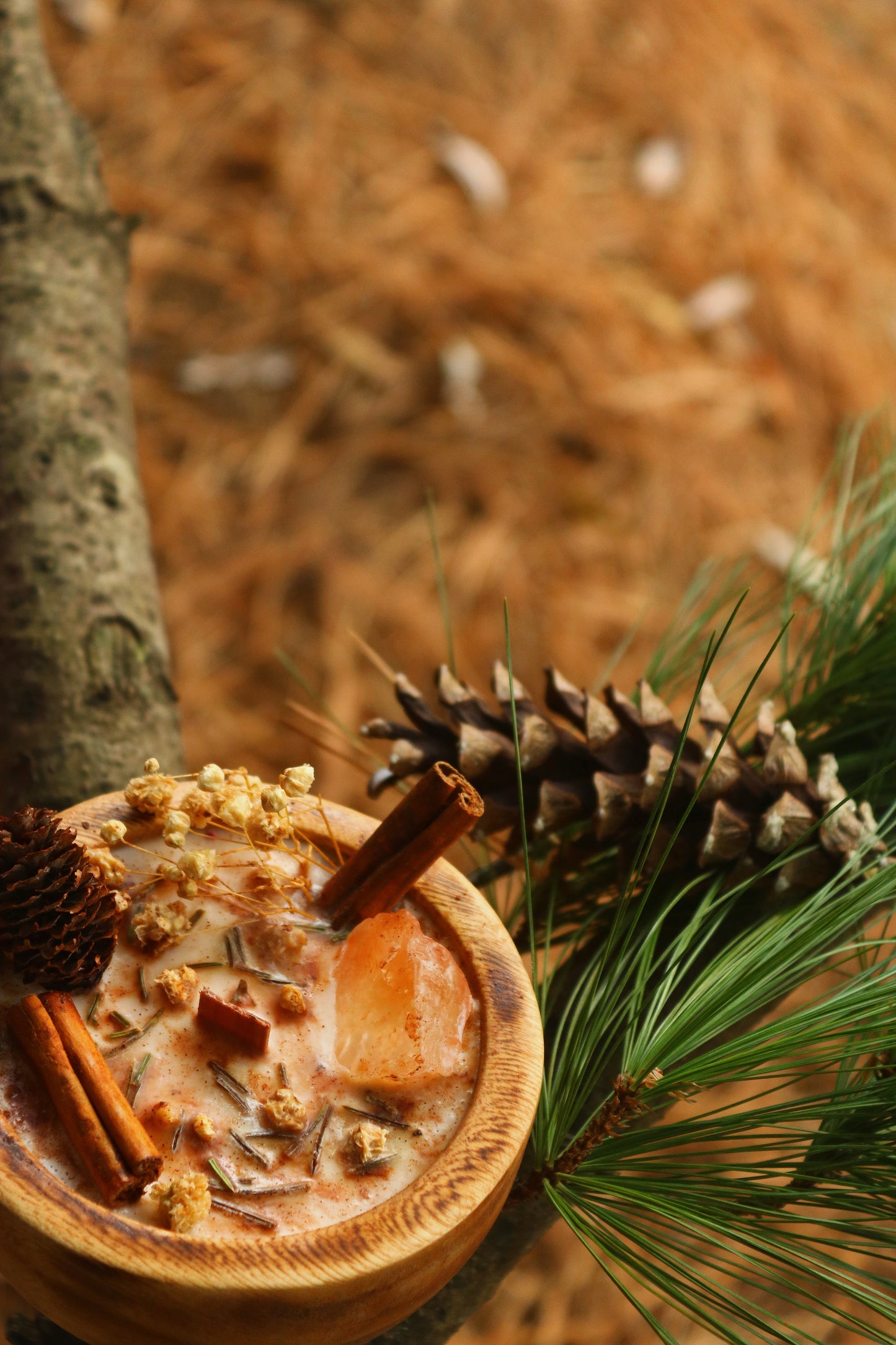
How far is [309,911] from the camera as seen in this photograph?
1.20ft

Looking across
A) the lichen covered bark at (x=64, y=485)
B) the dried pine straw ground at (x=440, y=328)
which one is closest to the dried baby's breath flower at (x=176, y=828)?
the lichen covered bark at (x=64, y=485)

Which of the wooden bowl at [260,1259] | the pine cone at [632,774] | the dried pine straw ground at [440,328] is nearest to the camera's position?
the wooden bowl at [260,1259]

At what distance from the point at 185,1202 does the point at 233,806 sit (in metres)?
0.11

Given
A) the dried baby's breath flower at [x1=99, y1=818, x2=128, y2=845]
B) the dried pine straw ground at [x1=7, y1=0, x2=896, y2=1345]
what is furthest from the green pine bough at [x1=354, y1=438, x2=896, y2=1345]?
the dried pine straw ground at [x1=7, y1=0, x2=896, y2=1345]

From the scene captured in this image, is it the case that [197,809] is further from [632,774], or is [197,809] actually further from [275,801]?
[632,774]

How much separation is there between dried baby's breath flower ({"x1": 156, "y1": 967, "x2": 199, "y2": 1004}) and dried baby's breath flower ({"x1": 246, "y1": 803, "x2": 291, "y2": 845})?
0.14ft

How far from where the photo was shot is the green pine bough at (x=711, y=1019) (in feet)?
1.10

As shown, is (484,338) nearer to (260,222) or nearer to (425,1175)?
(260,222)

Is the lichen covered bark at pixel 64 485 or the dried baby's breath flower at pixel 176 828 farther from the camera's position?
the lichen covered bark at pixel 64 485

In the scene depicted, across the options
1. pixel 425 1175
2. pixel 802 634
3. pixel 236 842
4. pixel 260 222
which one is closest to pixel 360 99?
pixel 260 222

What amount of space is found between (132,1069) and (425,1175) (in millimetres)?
88

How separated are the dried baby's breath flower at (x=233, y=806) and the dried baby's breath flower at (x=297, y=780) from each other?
0.01 metres

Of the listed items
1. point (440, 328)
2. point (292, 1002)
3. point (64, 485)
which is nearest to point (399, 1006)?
point (292, 1002)

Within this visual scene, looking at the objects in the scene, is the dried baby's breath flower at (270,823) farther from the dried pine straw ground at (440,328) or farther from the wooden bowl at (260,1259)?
the dried pine straw ground at (440,328)
